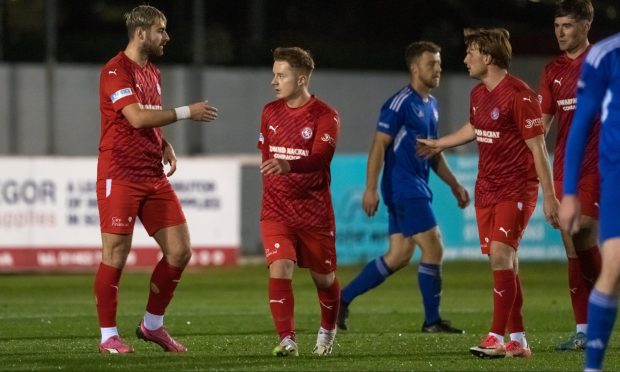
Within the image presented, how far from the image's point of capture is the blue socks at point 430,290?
11.4 metres

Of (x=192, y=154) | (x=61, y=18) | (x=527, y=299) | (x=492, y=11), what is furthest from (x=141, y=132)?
(x=492, y=11)

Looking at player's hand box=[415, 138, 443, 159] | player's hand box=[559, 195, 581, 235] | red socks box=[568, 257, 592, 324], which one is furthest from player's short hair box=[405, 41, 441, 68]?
player's hand box=[559, 195, 581, 235]

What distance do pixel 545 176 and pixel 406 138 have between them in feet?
9.08

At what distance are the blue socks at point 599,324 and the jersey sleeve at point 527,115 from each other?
94.3 inches

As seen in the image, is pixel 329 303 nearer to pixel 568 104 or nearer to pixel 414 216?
pixel 568 104

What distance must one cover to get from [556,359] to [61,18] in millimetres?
19490

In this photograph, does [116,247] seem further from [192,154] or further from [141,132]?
[192,154]

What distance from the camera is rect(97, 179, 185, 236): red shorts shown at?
357 inches

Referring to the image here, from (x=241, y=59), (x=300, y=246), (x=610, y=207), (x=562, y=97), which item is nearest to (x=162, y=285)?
(x=300, y=246)

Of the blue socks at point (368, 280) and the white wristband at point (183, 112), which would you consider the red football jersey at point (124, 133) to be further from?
the blue socks at point (368, 280)

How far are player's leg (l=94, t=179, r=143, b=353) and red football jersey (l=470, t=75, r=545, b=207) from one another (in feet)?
7.82

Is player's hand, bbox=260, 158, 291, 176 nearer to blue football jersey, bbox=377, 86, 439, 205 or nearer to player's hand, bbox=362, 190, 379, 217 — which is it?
player's hand, bbox=362, 190, 379, 217

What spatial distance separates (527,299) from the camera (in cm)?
1541

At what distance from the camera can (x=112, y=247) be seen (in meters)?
9.09
